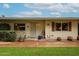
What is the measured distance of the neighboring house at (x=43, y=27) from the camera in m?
30.6

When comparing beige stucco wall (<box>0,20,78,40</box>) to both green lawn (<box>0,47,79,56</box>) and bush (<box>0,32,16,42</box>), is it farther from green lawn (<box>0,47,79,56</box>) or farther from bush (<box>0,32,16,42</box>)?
green lawn (<box>0,47,79,56</box>)

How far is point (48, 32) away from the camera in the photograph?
3080 cm

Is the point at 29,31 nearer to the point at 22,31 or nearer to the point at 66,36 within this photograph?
the point at 22,31

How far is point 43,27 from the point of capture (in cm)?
3155

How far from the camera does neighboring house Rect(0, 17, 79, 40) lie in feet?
101

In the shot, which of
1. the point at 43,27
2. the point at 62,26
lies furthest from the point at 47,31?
the point at 62,26

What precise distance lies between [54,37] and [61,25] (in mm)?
1631

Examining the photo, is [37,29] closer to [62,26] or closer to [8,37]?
[62,26]

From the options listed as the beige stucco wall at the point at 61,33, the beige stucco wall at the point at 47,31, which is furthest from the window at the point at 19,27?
the beige stucco wall at the point at 61,33

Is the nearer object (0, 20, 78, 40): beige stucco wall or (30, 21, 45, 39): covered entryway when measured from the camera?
(0, 20, 78, 40): beige stucco wall

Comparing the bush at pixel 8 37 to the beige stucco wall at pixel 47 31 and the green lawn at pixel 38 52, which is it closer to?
the beige stucco wall at pixel 47 31

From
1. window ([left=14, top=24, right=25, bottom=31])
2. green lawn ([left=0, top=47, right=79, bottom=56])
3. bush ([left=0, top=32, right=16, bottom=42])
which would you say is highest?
window ([left=14, top=24, right=25, bottom=31])

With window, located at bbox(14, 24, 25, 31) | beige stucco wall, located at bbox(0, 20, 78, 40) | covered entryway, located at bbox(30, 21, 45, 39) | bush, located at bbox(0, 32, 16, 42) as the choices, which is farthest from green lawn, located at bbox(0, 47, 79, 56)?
window, located at bbox(14, 24, 25, 31)

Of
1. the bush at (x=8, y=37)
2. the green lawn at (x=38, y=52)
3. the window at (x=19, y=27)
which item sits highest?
the window at (x=19, y=27)
